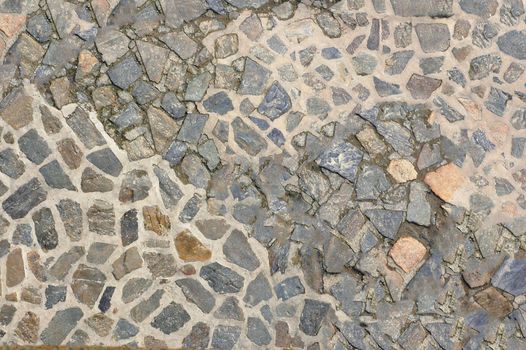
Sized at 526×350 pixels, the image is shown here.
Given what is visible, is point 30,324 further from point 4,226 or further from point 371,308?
point 371,308

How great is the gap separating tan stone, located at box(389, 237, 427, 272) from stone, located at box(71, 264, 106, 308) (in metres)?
1.81

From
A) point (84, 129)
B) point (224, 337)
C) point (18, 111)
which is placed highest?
point (18, 111)

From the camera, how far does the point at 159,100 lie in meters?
5.82

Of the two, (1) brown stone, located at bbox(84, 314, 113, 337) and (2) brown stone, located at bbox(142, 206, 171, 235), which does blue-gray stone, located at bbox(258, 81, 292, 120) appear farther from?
(1) brown stone, located at bbox(84, 314, 113, 337)

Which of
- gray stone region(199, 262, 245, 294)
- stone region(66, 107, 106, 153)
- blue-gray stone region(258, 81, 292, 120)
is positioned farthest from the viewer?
blue-gray stone region(258, 81, 292, 120)

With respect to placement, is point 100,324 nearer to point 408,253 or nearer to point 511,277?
point 408,253

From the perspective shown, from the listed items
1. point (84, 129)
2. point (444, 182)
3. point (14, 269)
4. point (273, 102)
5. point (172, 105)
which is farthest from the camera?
point (444, 182)

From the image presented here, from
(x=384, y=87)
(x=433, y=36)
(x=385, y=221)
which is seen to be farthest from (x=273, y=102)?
(x=433, y=36)

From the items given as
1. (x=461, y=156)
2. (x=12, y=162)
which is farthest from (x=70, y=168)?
(x=461, y=156)

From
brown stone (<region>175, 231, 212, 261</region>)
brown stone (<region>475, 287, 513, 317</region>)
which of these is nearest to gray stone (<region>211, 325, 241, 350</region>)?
A: brown stone (<region>175, 231, 212, 261</region>)

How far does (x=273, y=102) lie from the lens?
595cm

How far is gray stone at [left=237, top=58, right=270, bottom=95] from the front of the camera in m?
5.92

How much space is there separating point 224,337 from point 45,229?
49.4 inches

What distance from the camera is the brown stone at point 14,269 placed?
5594 mm
